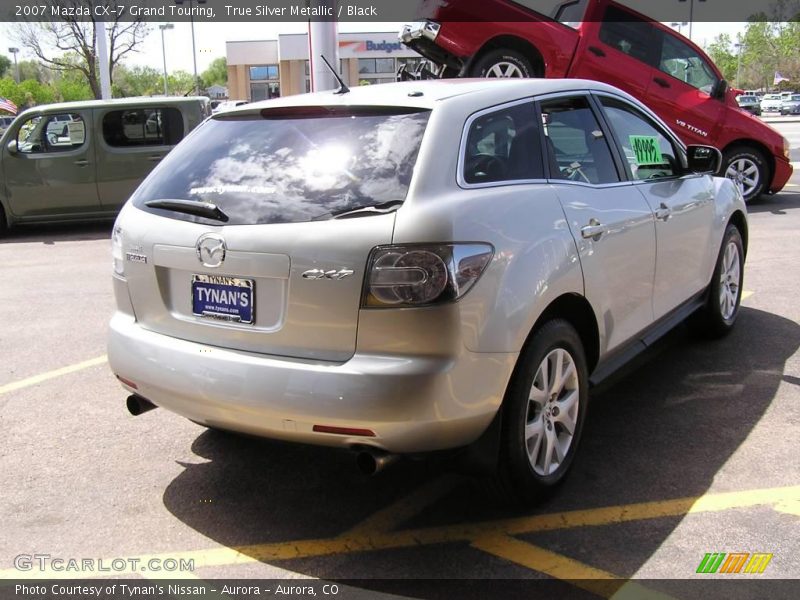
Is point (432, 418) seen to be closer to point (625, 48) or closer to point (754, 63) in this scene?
point (625, 48)

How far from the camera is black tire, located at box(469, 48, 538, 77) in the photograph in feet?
36.4

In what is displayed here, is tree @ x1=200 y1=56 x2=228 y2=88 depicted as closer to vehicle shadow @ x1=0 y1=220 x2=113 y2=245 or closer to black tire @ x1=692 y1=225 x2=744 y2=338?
vehicle shadow @ x1=0 y1=220 x2=113 y2=245

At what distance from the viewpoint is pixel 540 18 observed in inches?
433

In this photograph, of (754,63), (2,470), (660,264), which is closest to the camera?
(2,470)

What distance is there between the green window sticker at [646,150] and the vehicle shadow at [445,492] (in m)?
1.06

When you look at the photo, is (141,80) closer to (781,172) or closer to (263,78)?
(263,78)

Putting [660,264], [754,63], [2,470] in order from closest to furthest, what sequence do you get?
[2,470], [660,264], [754,63]

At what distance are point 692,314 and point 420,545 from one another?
291 centimetres

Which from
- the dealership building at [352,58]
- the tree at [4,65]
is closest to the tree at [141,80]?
the dealership building at [352,58]

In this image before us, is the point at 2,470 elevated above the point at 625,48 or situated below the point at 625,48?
below

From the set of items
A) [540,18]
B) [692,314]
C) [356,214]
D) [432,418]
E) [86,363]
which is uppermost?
[540,18]

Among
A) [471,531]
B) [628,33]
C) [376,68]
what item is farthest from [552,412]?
[376,68]

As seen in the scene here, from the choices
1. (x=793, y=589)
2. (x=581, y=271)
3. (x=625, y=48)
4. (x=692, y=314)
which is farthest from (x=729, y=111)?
(x=793, y=589)

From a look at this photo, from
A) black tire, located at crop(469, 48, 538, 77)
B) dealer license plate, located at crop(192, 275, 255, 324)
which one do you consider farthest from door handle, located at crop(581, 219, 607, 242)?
black tire, located at crop(469, 48, 538, 77)
